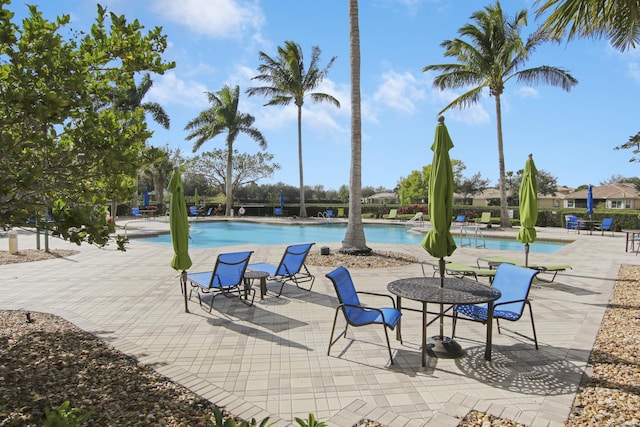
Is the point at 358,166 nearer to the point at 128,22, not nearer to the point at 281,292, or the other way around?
the point at 281,292

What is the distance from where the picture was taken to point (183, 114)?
103 feet

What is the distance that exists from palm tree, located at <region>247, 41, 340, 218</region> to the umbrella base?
24.6 metres

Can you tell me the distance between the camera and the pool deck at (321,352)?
3094mm

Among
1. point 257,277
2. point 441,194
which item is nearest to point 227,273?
point 257,277

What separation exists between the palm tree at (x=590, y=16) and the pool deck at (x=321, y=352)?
13.9 ft

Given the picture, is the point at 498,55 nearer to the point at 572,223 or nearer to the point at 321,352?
the point at 572,223

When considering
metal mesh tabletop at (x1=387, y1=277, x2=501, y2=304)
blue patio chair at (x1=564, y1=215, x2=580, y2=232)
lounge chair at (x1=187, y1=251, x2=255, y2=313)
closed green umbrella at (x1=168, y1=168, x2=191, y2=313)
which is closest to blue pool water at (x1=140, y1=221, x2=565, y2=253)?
blue patio chair at (x1=564, y1=215, x2=580, y2=232)

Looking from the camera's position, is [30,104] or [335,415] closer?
[30,104]

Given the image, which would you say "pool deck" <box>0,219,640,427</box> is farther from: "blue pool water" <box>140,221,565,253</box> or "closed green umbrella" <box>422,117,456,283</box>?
"blue pool water" <box>140,221,565,253</box>

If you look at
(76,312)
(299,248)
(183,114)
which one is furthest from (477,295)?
(183,114)

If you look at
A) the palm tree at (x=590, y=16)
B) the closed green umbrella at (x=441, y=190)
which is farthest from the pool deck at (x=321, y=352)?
the palm tree at (x=590, y=16)

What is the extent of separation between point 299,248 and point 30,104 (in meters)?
5.05

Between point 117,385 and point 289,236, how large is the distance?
17.9 meters

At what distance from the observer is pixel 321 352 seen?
4.22 m
